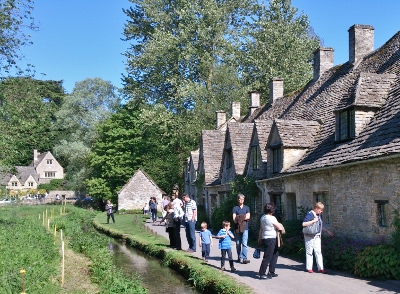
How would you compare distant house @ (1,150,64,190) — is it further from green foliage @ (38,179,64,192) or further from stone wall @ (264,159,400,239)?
stone wall @ (264,159,400,239)

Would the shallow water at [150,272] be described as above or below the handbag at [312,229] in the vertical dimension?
below

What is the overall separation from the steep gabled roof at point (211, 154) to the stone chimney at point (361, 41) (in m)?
12.8

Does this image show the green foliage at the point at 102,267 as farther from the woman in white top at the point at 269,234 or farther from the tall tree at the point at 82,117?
the tall tree at the point at 82,117

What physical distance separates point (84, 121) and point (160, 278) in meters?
60.2

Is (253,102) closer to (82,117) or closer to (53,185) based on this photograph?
(82,117)

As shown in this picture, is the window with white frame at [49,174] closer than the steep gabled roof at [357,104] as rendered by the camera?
No

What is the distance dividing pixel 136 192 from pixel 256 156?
1193 inches

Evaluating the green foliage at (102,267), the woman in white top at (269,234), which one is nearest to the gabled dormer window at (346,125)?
the woman in white top at (269,234)

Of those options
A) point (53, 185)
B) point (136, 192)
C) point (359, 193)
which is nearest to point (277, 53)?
point (136, 192)

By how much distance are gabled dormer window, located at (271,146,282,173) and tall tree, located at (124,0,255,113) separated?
77.1 feet

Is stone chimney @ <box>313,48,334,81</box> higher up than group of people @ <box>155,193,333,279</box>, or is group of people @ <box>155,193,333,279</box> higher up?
stone chimney @ <box>313,48,334,81</box>

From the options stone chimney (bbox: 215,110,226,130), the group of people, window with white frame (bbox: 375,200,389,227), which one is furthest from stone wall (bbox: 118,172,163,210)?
window with white frame (bbox: 375,200,389,227)

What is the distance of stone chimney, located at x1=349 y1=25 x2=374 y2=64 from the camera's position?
22703 millimetres

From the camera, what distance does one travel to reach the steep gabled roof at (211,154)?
33438 millimetres
